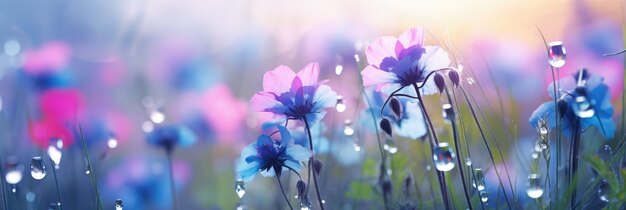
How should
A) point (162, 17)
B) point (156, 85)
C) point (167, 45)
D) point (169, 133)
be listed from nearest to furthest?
point (169, 133)
point (156, 85)
point (167, 45)
point (162, 17)

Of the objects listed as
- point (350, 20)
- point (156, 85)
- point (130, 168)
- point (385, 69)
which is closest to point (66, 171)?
point (130, 168)

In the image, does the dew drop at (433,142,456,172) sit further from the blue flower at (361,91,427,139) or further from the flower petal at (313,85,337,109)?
the blue flower at (361,91,427,139)

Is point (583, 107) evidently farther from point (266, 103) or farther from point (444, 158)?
point (266, 103)

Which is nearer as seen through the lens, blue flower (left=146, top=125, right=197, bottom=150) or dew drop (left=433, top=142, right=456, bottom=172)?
dew drop (left=433, top=142, right=456, bottom=172)

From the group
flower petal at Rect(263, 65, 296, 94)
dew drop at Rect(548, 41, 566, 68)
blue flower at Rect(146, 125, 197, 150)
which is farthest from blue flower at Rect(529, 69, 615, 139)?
blue flower at Rect(146, 125, 197, 150)

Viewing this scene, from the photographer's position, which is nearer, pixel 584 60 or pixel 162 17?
pixel 584 60

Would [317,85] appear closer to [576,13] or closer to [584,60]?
[584,60]
